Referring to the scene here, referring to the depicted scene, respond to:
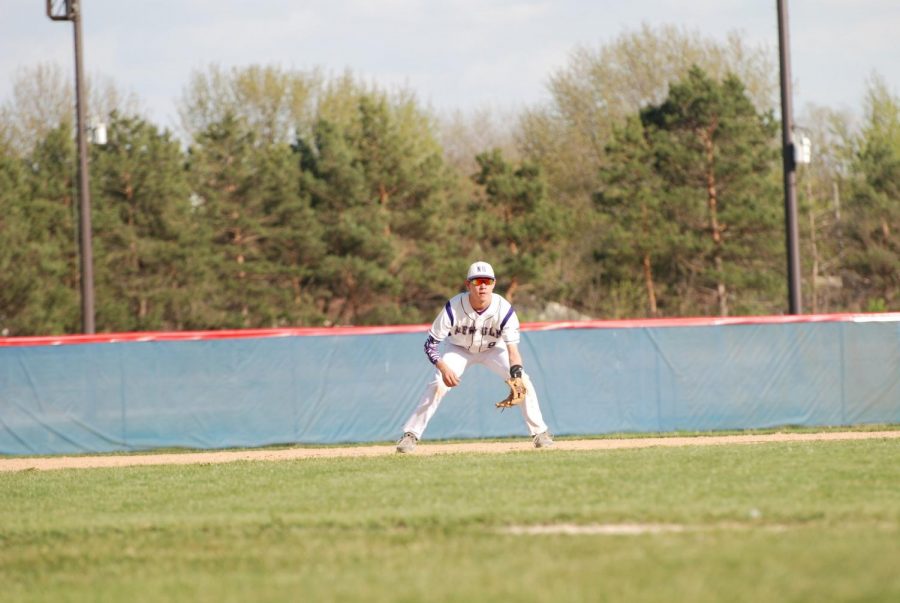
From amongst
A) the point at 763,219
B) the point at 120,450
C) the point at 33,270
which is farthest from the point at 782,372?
the point at 33,270

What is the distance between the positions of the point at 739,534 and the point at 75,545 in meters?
3.68

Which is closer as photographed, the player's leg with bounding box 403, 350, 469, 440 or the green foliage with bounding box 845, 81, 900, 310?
the player's leg with bounding box 403, 350, 469, 440

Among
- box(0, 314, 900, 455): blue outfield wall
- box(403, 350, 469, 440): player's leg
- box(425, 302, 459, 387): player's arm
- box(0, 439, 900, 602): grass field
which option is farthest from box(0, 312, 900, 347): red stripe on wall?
box(0, 439, 900, 602): grass field

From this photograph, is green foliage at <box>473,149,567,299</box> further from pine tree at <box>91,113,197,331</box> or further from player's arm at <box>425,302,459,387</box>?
player's arm at <box>425,302,459,387</box>

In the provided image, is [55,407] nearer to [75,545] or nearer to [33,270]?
[75,545]

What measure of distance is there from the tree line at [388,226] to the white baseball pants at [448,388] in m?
24.8

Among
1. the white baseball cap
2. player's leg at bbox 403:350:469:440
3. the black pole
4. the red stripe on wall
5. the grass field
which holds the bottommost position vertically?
the grass field

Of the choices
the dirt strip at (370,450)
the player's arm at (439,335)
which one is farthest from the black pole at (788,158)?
the player's arm at (439,335)

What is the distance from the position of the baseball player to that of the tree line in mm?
24860

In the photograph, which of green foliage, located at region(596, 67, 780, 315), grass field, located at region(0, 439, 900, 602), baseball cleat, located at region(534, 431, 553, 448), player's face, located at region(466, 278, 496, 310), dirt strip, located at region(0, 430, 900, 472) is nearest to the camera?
grass field, located at region(0, 439, 900, 602)

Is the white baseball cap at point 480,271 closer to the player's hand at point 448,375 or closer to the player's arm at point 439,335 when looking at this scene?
the player's arm at point 439,335

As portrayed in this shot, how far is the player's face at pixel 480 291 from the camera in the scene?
39.2 ft

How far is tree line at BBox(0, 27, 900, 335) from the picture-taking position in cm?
3703

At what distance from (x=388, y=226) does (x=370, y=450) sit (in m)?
26.0
